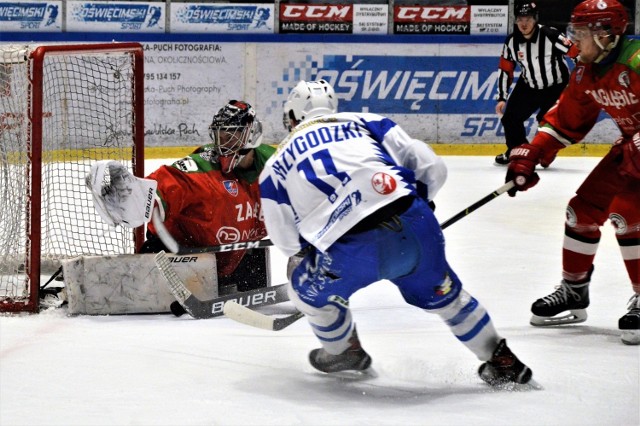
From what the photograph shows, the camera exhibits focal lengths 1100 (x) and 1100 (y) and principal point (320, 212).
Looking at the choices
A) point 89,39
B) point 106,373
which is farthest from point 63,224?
point 89,39

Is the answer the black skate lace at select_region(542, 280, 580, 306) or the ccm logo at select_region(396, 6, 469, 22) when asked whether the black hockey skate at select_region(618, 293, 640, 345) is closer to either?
the black skate lace at select_region(542, 280, 580, 306)

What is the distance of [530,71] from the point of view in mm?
7602

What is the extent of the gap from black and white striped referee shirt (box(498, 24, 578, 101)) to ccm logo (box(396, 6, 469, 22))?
889 mm

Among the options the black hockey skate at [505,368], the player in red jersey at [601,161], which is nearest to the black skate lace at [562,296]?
the player in red jersey at [601,161]

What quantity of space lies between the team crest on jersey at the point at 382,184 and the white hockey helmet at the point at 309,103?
0.91 feet

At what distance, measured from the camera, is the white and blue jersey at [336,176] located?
8.71 ft

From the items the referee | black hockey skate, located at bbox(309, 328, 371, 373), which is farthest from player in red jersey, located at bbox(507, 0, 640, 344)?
the referee

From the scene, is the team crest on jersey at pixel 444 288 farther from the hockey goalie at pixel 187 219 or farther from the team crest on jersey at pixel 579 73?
the hockey goalie at pixel 187 219

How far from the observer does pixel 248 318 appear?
3285 mm

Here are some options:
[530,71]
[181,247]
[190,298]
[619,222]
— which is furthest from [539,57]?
[190,298]

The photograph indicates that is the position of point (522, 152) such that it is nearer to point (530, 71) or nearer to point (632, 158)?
point (632, 158)

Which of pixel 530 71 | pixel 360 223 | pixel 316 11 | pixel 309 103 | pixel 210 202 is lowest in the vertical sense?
pixel 210 202

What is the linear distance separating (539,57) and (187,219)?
14.1 ft

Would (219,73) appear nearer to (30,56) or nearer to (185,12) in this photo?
(185,12)
